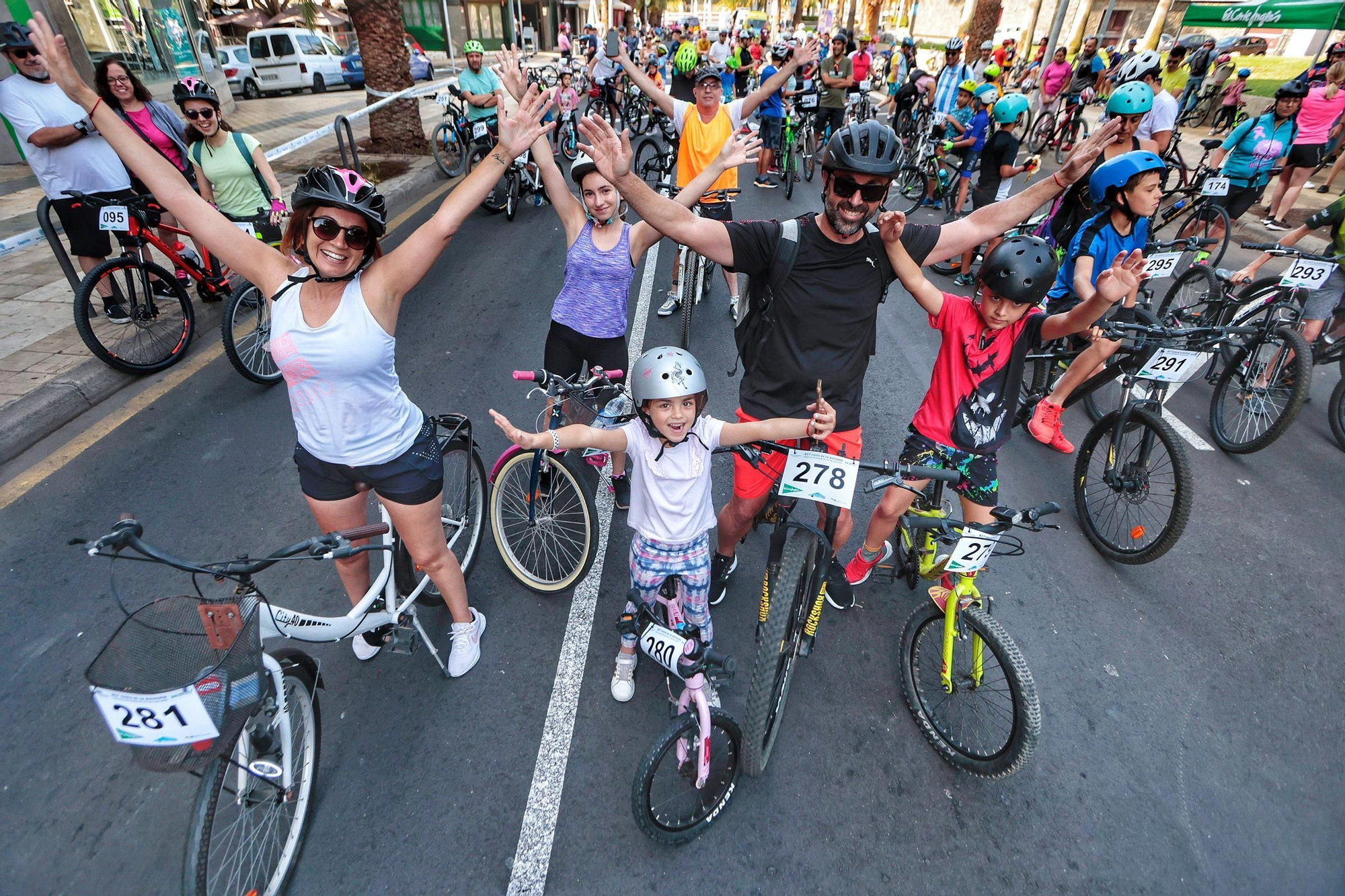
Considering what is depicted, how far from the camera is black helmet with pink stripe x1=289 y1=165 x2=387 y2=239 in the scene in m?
2.13

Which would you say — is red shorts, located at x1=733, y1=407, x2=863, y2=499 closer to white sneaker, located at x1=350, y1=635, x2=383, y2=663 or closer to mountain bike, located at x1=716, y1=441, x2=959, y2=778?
mountain bike, located at x1=716, y1=441, x2=959, y2=778

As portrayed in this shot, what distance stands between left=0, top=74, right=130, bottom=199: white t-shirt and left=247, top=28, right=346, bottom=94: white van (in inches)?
793

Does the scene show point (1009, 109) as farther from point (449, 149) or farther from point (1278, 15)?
point (1278, 15)

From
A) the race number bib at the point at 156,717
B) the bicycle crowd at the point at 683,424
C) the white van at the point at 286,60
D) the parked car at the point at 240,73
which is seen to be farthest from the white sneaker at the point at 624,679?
the white van at the point at 286,60

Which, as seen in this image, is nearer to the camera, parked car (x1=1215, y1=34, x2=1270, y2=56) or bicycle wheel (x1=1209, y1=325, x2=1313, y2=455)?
bicycle wheel (x1=1209, y1=325, x2=1313, y2=455)

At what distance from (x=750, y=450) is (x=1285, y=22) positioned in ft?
64.1

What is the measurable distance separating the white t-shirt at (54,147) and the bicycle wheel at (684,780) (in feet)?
21.0

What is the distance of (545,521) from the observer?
12.3 ft

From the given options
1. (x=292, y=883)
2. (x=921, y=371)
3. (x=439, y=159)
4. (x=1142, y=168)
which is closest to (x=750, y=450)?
(x=292, y=883)

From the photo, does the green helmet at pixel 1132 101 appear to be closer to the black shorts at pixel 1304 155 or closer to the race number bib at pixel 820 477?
the race number bib at pixel 820 477

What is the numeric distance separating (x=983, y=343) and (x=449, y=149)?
1205 cm

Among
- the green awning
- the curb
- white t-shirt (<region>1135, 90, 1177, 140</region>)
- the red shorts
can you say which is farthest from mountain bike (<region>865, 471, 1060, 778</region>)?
the green awning

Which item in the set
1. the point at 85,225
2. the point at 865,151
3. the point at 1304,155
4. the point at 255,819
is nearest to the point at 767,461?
the point at 865,151

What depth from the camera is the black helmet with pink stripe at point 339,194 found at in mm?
2133
